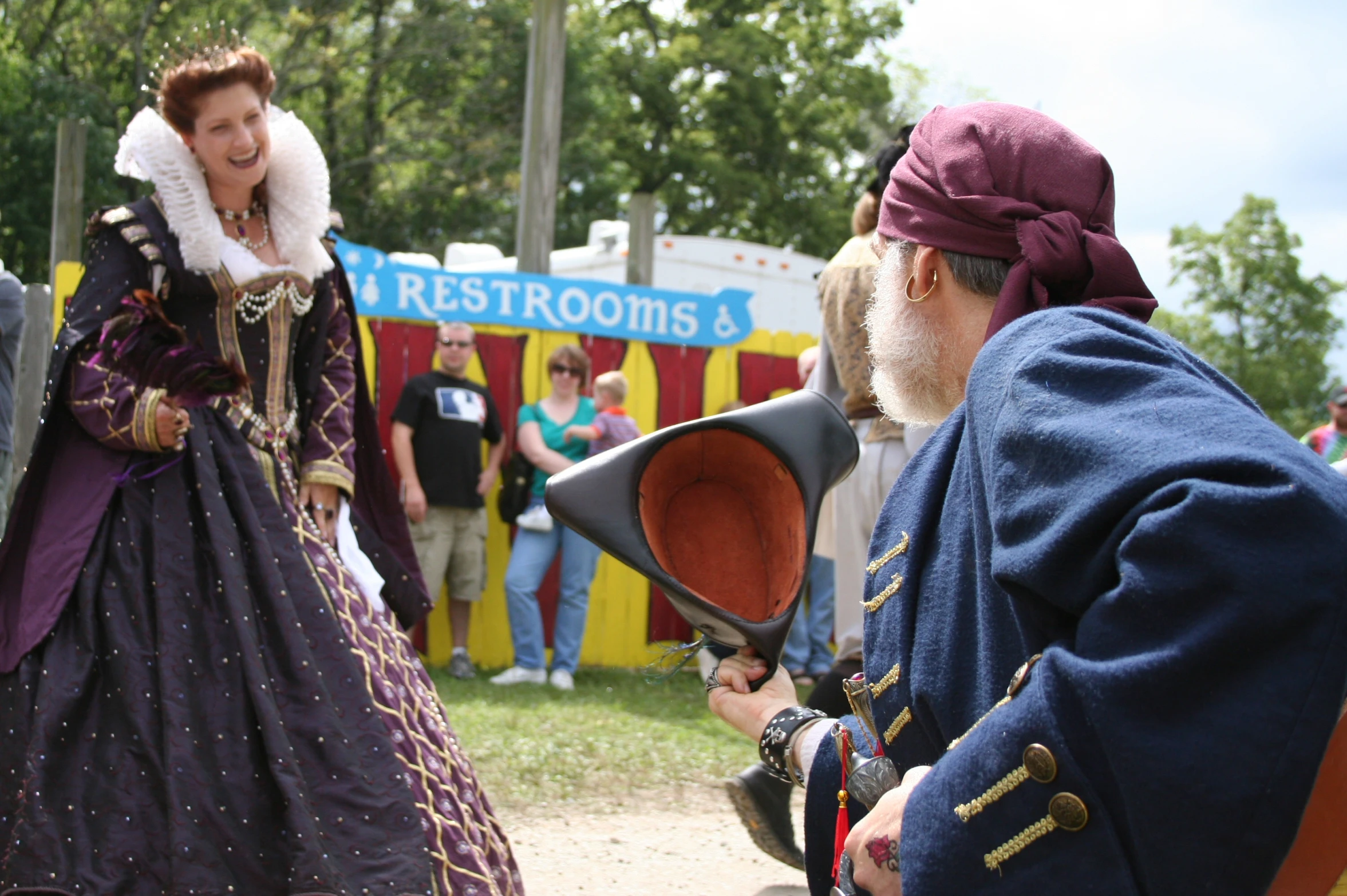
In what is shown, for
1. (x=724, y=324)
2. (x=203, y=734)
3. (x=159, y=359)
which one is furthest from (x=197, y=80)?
(x=724, y=324)

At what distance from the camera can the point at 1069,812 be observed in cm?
104

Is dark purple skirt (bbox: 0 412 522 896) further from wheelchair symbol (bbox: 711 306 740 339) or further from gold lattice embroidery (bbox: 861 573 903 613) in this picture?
wheelchair symbol (bbox: 711 306 740 339)

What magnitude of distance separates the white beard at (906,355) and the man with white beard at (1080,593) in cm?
4

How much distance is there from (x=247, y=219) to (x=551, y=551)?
13.2 feet

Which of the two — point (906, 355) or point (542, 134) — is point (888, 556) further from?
point (542, 134)

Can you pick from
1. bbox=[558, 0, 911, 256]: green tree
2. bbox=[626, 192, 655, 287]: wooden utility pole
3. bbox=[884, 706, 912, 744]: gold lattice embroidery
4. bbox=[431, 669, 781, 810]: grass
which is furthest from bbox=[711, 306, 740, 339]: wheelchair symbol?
bbox=[558, 0, 911, 256]: green tree

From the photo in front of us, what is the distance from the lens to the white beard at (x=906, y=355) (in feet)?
4.91

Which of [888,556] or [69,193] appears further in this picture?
[69,193]

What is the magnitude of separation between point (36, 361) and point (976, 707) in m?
6.12

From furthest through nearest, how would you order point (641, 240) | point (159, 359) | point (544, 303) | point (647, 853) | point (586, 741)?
point (641, 240) → point (544, 303) → point (586, 741) → point (647, 853) → point (159, 359)

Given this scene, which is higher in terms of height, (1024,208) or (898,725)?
(1024,208)

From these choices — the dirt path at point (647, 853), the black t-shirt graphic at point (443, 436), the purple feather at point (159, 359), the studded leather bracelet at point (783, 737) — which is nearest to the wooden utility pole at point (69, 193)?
the black t-shirt graphic at point (443, 436)

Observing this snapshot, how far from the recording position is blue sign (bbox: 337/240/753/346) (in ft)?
24.2

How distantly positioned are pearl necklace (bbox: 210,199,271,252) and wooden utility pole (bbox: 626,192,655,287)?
4975mm
